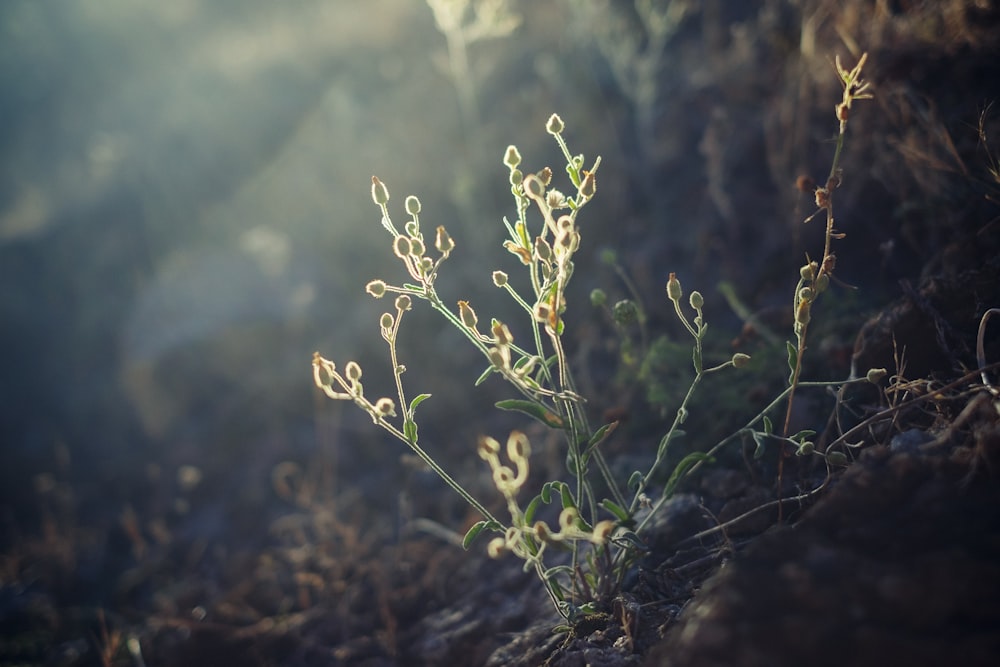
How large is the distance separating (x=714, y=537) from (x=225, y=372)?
412 centimetres

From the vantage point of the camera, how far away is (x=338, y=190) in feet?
18.6

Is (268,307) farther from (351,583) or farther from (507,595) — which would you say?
(507,595)

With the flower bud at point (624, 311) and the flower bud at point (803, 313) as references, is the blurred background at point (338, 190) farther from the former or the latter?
the flower bud at point (803, 313)

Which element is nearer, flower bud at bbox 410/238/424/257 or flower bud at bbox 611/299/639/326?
flower bud at bbox 410/238/424/257

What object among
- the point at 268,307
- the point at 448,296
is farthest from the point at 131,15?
the point at 448,296

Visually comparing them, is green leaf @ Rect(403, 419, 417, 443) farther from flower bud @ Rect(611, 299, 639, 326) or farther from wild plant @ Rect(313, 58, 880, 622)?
flower bud @ Rect(611, 299, 639, 326)

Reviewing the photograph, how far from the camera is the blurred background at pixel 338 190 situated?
292 cm

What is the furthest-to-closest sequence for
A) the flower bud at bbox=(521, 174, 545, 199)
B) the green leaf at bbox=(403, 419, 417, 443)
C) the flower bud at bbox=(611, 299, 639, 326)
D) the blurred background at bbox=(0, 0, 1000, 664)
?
the blurred background at bbox=(0, 0, 1000, 664), the flower bud at bbox=(611, 299, 639, 326), the green leaf at bbox=(403, 419, 417, 443), the flower bud at bbox=(521, 174, 545, 199)

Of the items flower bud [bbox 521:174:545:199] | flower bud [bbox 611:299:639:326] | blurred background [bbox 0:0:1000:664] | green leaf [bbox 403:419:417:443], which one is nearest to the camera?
flower bud [bbox 521:174:545:199]

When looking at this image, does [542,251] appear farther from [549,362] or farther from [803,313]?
[803,313]

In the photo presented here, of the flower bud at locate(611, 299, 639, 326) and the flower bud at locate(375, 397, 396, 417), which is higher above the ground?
the flower bud at locate(375, 397, 396, 417)

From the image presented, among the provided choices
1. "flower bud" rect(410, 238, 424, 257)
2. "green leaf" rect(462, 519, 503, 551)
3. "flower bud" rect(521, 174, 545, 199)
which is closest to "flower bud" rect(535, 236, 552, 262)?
"flower bud" rect(521, 174, 545, 199)

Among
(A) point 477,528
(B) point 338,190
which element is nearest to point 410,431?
(A) point 477,528

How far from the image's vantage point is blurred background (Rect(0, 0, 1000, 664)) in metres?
2.92
